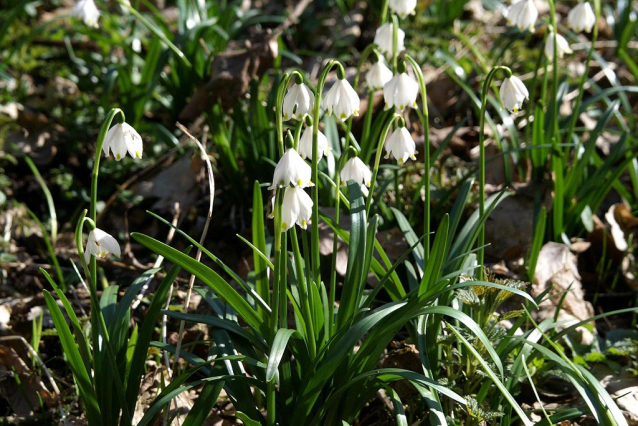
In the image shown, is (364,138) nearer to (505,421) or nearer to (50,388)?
(505,421)

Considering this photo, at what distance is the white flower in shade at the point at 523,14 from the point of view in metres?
2.61

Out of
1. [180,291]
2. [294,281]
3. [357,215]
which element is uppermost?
[357,215]

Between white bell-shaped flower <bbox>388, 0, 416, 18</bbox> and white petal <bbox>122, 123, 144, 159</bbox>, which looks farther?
white bell-shaped flower <bbox>388, 0, 416, 18</bbox>

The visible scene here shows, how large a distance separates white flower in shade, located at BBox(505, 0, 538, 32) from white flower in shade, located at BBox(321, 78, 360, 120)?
3.55 ft

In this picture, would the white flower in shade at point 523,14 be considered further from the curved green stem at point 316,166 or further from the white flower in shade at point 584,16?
the curved green stem at point 316,166

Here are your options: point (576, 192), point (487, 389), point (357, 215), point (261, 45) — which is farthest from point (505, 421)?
point (261, 45)

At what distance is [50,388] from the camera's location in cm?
242

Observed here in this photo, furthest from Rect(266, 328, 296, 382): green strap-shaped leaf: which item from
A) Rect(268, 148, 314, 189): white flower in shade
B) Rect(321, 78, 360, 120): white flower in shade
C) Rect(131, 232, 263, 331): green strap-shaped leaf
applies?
Rect(321, 78, 360, 120): white flower in shade

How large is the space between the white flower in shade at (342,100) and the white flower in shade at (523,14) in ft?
3.55

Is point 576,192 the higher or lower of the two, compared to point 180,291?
higher

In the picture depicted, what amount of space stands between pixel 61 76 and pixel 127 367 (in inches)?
112

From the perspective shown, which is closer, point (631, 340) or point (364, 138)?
point (631, 340)

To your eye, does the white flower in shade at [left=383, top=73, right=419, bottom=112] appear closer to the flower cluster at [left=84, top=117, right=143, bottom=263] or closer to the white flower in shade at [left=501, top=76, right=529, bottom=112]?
the white flower in shade at [left=501, top=76, right=529, bottom=112]

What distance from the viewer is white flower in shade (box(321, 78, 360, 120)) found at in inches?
73.3
